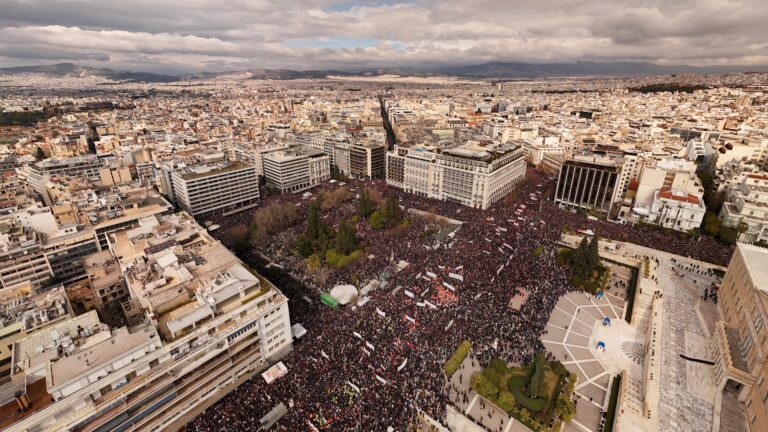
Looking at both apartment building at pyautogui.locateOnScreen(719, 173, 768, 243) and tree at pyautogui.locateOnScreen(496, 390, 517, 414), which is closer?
tree at pyautogui.locateOnScreen(496, 390, 517, 414)

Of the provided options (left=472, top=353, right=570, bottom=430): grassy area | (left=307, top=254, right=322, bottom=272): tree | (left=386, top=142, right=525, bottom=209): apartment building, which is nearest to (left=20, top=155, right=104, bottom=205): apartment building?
(left=307, top=254, right=322, bottom=272): tree

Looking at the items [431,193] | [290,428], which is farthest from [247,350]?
[431,193]

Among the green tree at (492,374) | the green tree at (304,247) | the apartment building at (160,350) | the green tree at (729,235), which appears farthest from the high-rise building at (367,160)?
the green tree at (729,235)

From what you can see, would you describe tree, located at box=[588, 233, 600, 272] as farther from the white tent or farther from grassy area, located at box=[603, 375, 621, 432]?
the white tent

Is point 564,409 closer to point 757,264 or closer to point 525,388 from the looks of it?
point 525,388

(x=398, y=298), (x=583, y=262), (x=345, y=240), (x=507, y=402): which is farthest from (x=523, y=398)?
(x=345, y=240)

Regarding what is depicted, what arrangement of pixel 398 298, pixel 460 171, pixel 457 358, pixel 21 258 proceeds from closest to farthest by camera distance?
pixel 457 358
pixel 398 298
pixel 21 258
pixel 460 171
